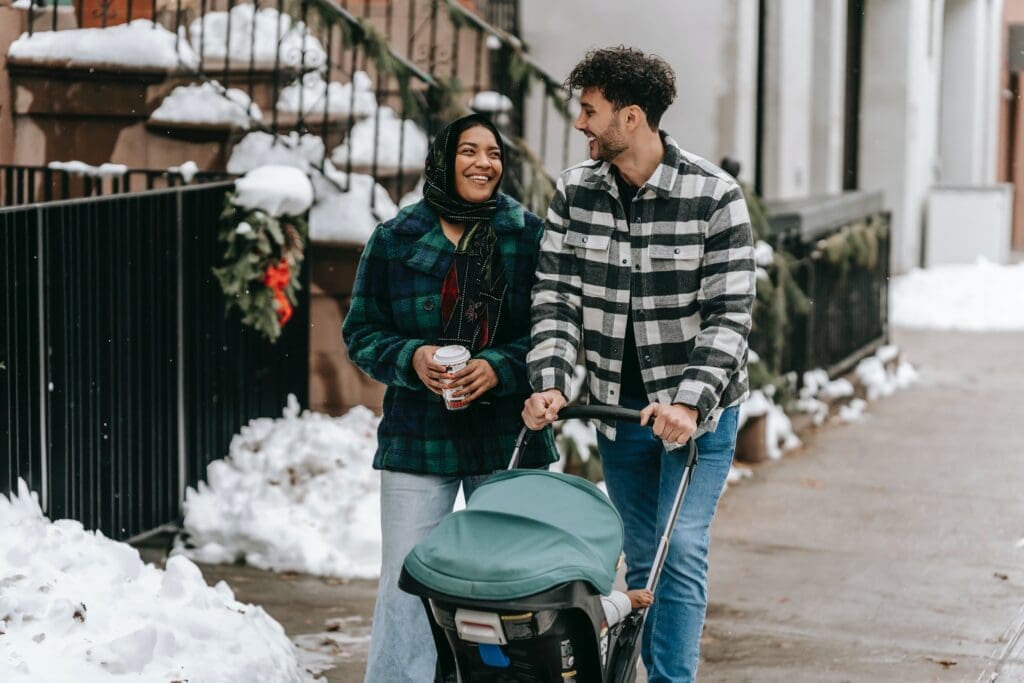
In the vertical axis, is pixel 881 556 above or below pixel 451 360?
below

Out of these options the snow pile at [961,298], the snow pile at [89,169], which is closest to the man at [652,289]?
the snow pile at [89,169]

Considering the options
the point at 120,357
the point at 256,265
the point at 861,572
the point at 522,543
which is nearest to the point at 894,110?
the point at 861,572

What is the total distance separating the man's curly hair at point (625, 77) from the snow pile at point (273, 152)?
13.4 feet

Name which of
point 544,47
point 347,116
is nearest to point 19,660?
point 347,116

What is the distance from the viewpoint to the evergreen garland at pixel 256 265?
22.9ft

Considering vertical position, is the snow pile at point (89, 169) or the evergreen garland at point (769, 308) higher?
the snow pile at point (89, 169)

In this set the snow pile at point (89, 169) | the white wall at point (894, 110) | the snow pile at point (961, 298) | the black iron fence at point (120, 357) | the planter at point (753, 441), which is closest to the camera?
the black iron fence at point (120, 357)

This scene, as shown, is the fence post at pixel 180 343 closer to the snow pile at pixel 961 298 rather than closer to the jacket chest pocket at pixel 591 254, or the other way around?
the jacket chest pocket at pixel 591 254

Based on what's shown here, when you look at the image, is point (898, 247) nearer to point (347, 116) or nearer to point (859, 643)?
point (347, 116)

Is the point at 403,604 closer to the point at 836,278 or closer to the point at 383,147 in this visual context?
the point at 383,147

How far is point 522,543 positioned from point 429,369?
879 mm

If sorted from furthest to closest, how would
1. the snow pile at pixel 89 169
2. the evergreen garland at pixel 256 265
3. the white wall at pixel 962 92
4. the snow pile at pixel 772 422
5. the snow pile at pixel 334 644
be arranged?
the white wall at pixel 962 92
the snow pile at pixel 772 422
the snow pile at pixel 89 169
the evergreen garland at pixel 256 265
the snow pile at pixel 334 644

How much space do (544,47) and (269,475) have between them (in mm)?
7171

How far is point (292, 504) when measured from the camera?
668 centimetres
